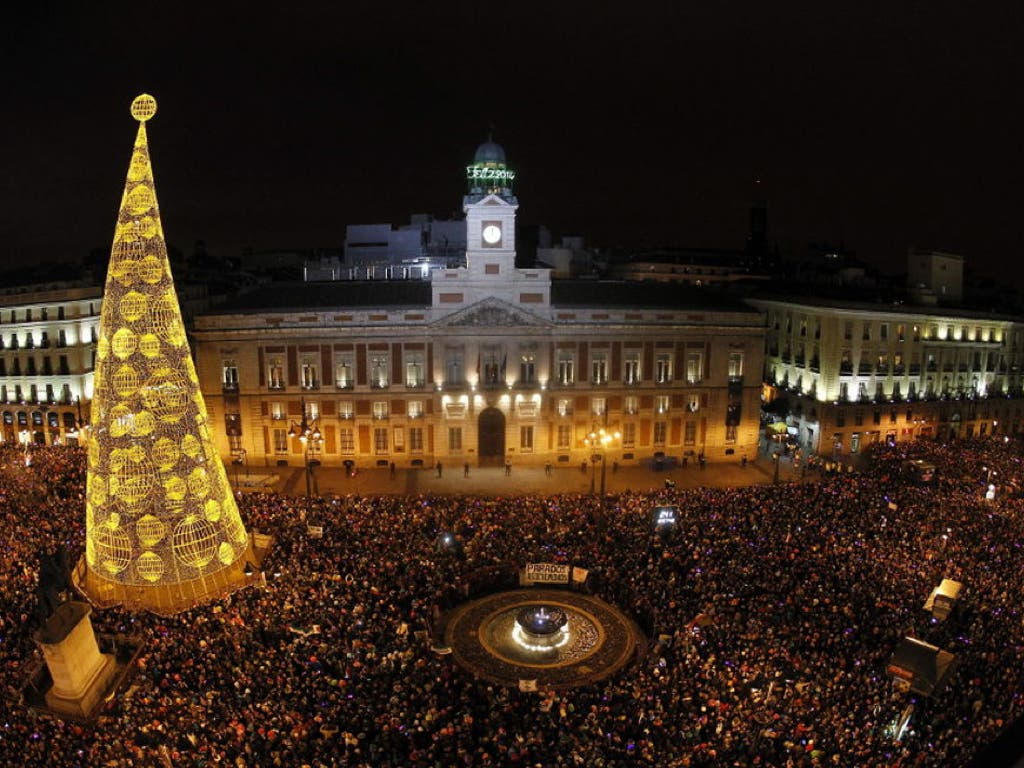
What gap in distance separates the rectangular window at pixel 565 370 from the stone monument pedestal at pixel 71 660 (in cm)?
3243

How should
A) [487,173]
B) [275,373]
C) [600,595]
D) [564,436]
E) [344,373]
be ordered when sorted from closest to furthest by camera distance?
[600,595], [275,373], [344,373], [564,436], [487,173]

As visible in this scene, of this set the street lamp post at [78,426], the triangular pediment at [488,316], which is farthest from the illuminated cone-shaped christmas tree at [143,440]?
the street lamp post at [78,426]

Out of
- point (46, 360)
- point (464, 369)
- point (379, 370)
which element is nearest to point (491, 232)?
point (464, 369)

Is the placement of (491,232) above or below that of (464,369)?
above

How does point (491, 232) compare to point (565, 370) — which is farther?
point (565, 370)

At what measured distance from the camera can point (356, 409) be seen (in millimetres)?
47375

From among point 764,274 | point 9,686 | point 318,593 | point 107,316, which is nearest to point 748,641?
point 318,593

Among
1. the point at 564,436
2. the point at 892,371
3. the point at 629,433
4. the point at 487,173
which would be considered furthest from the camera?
the point at 487,173

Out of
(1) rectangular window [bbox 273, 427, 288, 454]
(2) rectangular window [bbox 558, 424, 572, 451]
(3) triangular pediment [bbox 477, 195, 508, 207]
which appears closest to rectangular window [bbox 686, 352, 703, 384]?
(2) rectangular window [bbox 558, 424, 572, 451]

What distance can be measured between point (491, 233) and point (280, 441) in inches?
738

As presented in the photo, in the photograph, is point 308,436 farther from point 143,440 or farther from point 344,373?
point 143,440

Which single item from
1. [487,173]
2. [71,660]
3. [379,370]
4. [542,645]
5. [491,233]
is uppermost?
[487,173]

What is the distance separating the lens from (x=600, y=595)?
27.2 metres

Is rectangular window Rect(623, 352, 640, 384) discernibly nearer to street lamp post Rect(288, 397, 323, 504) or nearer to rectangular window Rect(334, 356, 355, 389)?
rectangular window Rect(334, 356, 355, 389)
